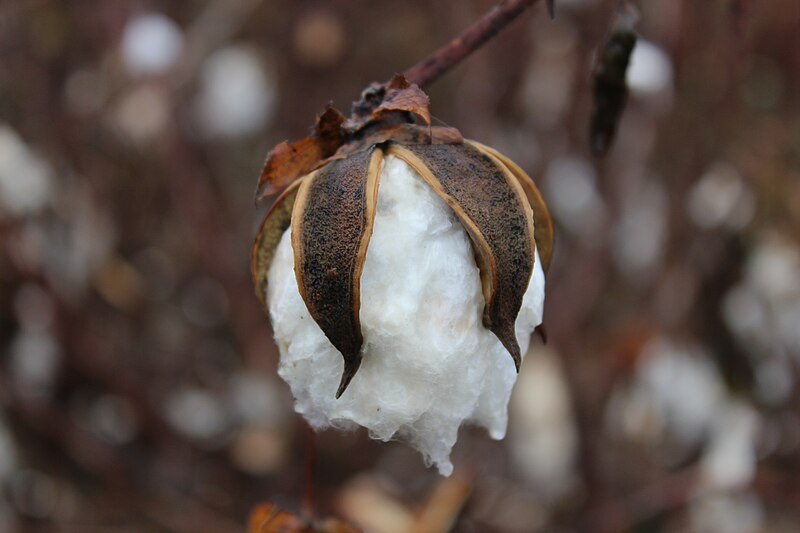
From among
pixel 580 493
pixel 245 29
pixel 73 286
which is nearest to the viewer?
pixel 580 493

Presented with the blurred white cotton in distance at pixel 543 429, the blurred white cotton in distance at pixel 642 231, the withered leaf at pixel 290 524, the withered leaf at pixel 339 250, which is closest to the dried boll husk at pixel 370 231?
the withered leaf at pixel 339 250

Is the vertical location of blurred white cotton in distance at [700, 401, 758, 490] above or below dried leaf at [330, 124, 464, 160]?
below

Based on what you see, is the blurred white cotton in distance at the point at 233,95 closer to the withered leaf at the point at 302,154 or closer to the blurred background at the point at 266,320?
the blurred background at the point at 266,320

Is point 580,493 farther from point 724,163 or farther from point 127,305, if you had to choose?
point 127,305

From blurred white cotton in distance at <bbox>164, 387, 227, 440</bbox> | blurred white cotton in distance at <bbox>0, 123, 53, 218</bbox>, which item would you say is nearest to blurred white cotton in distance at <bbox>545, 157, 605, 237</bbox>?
blurred white cotton in distance at <bbox>164, 387, 227, 440</bbox>

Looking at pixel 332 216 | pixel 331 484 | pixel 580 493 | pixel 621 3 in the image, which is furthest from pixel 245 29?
pixel 332 216

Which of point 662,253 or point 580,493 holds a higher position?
point 662,253

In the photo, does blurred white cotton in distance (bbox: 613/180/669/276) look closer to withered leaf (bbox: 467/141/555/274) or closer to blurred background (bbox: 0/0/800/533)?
blurred background (bbox: 0/0/800/533)
